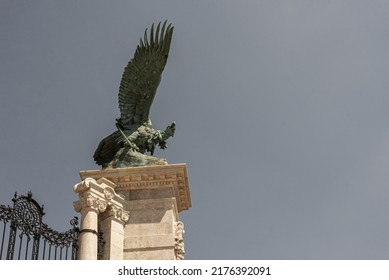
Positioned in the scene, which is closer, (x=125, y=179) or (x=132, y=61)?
(x=125, y=179)

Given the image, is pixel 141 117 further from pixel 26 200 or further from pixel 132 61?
pixel 26 200

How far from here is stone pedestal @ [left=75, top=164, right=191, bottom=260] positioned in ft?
46.3

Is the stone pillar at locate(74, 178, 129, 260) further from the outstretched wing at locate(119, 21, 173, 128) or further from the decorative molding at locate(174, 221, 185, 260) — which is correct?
the outstretched wing at locate(119, 21, 173, 128)

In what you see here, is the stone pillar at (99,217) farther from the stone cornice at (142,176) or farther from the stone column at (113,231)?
the stone cornice at (142,176)

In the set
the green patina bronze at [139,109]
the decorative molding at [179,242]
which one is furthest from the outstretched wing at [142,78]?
the decorative molding at [179,242]

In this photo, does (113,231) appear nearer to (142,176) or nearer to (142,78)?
(142,176)

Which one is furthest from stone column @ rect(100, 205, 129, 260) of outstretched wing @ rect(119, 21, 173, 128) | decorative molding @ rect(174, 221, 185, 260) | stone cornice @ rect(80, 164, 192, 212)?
outstretched wing @ rect(119, 21, 173, 128)

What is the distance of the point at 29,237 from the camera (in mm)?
13156

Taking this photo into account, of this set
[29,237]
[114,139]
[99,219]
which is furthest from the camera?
[114,139]

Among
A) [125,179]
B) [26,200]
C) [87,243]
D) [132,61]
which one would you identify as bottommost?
[87,243]

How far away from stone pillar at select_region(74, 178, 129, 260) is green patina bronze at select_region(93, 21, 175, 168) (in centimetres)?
142
